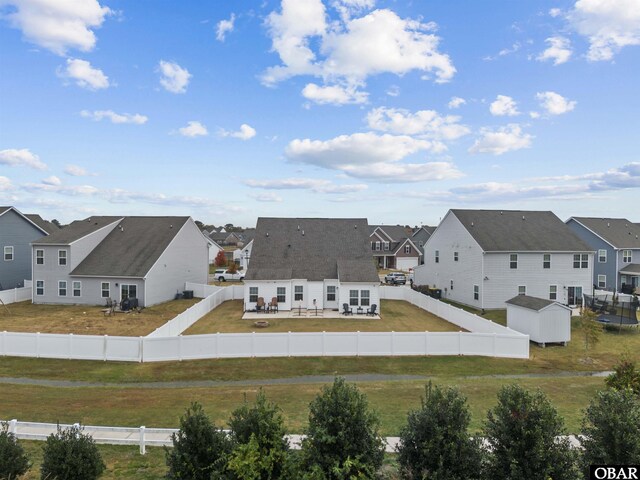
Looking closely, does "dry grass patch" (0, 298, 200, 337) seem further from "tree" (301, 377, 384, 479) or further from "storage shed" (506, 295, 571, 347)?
"storage shed" (506, 295, 571, 347)

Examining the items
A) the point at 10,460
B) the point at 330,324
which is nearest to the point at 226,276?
the point at 330,324

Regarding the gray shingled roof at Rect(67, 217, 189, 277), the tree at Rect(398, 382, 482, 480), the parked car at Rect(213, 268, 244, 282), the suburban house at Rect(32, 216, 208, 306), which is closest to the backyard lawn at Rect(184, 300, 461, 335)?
the suburban house at Rect(32, 216, 208, 306)

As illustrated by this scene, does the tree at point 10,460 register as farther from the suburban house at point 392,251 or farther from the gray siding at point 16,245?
the suburban house at point 392,251

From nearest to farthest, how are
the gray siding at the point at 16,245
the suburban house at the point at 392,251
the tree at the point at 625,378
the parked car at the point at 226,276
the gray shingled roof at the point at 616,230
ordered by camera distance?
the tree at the point at 625,378 < the gray siding at the point at 16,245 < the gray shingled roof at the point at 616,230 < the parked car at the point at 226,276 < the suburban house at the point at 392,251

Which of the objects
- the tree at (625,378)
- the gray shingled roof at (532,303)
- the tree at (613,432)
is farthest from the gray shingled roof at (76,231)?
the tree at (625,378)

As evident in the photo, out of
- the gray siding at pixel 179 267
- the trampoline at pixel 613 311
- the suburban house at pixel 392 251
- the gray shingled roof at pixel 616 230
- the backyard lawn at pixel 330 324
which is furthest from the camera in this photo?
the suburban house at pixel 392 251

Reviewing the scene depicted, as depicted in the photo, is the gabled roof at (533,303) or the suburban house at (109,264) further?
the suburban house at (109,264)

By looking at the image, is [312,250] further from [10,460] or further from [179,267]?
[10,460]
